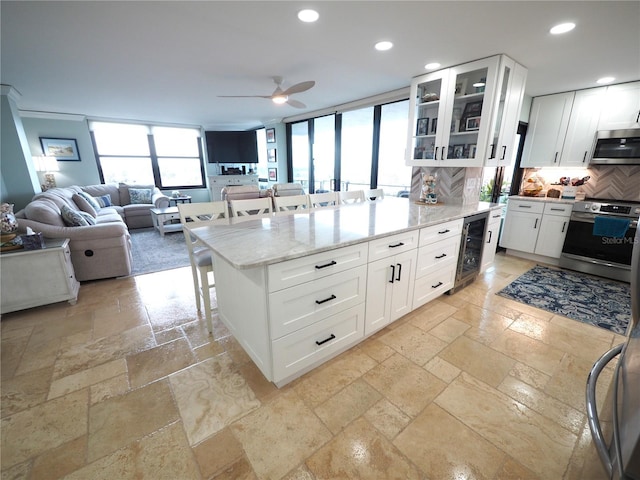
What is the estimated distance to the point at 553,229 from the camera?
3.65 m

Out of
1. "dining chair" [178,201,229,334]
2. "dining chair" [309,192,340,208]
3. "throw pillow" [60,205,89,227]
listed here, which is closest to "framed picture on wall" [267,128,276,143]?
"dining chair" [309,192,340,208]

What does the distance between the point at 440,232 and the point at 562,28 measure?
1.76 m

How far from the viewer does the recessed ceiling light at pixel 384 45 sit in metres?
2.36

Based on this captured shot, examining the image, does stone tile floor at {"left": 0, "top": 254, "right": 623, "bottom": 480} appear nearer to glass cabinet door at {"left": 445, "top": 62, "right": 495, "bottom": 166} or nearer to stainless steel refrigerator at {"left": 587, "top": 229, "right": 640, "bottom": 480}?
stainless steel refrigerator at {"left": 587, "top": 229, "right": 640, "bottom": 480}

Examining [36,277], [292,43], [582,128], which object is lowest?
[36,277]

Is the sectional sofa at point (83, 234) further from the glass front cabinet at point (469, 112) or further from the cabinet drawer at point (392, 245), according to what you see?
the glass front cabinet at point (469, 112)

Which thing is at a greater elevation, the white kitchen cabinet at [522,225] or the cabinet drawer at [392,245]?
the cabinet drawer at [392,245]

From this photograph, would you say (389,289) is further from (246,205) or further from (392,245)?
(246,205)

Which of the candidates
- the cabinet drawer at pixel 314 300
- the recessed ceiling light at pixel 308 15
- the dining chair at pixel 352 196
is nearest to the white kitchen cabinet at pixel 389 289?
the cabinet drawer at pixel 314 300

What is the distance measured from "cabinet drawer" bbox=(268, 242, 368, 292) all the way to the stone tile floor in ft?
2.46

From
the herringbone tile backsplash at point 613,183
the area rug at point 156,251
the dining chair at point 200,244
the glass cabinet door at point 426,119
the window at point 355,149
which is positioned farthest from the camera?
the window at point 355,149

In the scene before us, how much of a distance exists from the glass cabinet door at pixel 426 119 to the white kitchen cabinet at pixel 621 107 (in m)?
2.07

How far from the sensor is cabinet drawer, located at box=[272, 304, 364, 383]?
5.16 ft

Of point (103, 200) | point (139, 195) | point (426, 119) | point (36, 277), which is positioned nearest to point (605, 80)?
point (426, 119)
